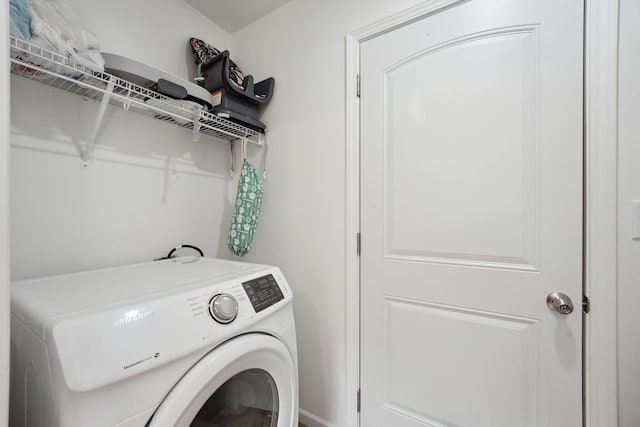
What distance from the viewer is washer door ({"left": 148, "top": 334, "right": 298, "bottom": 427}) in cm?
63

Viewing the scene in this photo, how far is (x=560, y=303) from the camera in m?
0.90

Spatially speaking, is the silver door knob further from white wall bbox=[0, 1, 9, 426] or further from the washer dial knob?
white wall bbox=[0, 1, 9, 426]

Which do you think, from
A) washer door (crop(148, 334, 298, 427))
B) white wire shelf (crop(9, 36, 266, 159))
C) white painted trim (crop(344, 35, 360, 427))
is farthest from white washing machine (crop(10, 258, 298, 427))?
white wire shelf (crop(9, 36, 266, 159))

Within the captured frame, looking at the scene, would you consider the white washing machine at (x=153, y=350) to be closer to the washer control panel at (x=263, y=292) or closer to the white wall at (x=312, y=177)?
the washer control panel at (x=263, y=292)

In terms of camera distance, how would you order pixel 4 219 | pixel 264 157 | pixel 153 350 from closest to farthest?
pixel 4 219 → pixel 153 350 → pixel 264 157

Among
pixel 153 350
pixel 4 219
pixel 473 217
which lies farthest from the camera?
pixel 473 217

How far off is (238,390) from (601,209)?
1.32 meters

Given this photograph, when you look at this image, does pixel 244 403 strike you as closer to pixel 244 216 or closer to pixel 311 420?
pixel 311 420

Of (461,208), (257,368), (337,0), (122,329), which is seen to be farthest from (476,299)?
(337,0)

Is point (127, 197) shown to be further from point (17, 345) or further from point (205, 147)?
point (17, 345)

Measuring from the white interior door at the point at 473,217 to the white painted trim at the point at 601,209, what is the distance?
0.03 m

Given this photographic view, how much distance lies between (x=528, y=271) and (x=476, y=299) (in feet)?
0.67

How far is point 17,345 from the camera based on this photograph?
632 mm

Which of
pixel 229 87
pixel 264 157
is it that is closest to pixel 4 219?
pixel 229 87
